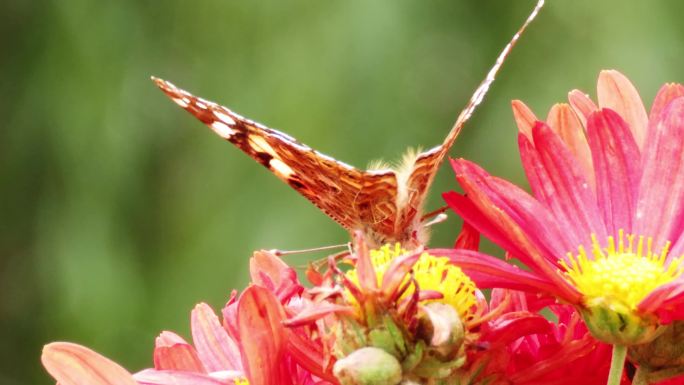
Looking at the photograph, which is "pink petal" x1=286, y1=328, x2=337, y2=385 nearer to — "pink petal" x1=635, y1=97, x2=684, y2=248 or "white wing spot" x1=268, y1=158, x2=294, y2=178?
"pink petal" x1=635, y1=97, x2=684, y2=248

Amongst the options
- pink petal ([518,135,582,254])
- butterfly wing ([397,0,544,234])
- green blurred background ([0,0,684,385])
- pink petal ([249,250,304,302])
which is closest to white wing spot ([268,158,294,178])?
butterfly wing ([397,0,544,234])

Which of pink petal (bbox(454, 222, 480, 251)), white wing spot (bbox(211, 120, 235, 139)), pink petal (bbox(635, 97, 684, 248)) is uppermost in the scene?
white wing spot (bbox(211, 120, 235, 139))

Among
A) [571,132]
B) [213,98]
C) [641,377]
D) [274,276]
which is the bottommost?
[641,377]

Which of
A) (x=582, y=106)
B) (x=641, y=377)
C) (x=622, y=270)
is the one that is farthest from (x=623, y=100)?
(x=641, y=377)

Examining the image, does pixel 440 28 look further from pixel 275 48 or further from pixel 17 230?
pixel 17 230

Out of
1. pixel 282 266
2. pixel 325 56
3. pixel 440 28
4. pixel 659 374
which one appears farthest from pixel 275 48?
pixel 659 374

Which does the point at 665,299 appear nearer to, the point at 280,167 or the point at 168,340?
the point at 168,340

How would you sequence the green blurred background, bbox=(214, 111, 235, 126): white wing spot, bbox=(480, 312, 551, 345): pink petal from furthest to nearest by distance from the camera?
the green blurred background, bbox=(214, 111, 235, 126): white wing spot, bbox=(480, 312, 551, 345): pink petal
